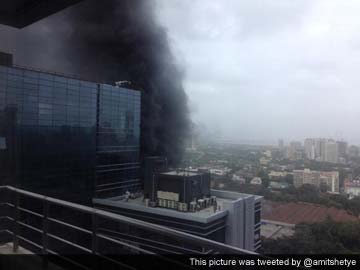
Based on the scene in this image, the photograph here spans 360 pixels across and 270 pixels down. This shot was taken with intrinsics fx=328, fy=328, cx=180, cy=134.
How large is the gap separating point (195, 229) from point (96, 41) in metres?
7.34

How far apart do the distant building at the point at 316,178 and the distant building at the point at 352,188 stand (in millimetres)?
355

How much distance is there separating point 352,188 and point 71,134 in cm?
922

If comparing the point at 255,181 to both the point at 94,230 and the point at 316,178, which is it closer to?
the point at 316,178

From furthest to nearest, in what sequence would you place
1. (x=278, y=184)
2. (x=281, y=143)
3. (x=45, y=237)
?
1. (x=281, y=143)
2. (x=278, y=184)
3. (x=45, y=237)

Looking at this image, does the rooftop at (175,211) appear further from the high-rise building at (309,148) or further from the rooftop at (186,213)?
the high-rise building at (309,148)

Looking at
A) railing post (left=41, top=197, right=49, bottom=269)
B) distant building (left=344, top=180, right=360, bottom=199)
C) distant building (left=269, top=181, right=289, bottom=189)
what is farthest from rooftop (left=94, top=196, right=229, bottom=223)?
railing post (left=41, top=197, right=49, bottom=269)

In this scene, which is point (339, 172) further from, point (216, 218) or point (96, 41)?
point (96, 41)

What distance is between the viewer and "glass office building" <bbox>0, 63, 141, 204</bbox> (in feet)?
30.9

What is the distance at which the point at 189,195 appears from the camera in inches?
449

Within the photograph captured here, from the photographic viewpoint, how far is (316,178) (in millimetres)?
5281

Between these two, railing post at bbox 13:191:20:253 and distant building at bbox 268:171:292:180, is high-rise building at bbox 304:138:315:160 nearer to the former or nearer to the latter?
distant building at bbox 268:171:292:180

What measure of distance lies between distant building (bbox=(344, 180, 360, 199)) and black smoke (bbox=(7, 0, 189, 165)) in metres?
7.26

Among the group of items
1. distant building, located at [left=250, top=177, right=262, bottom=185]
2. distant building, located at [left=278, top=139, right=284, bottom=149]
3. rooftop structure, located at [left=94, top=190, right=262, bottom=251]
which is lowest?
rooftop structure, located at [left=94, top=190, right=262, bottom=251]

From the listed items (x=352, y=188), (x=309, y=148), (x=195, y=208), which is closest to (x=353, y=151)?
(x=352, y=188)
